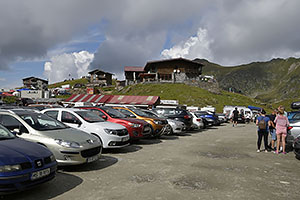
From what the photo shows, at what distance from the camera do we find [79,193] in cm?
462

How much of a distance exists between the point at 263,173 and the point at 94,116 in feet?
19.9

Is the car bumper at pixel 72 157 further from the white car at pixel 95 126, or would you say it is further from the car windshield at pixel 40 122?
the white car at pixel 95 126

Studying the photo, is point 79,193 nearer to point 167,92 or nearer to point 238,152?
point 238,152

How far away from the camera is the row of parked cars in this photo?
407cm

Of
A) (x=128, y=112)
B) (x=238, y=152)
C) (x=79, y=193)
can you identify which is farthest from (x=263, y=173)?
(x=128, y=112)

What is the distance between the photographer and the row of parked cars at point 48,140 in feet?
13.3

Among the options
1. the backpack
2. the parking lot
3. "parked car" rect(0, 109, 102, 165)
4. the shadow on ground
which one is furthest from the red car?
the backpack

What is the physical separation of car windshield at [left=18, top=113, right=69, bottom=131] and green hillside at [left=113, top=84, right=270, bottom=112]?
123 ft

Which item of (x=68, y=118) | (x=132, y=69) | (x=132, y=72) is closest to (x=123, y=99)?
(x=68, y=118)

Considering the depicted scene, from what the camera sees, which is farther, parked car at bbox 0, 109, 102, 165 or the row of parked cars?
parked car at bbox 0, 109, 102, 165

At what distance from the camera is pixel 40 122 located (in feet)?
21.4

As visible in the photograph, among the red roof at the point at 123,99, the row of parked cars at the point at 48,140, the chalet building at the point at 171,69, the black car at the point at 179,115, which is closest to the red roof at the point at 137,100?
the red roof at the point at 123,99

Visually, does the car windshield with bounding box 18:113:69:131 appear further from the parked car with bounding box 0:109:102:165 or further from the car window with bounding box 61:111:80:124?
the car window with bounding box 61:111:80:124

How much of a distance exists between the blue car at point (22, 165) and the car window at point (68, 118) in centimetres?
356
